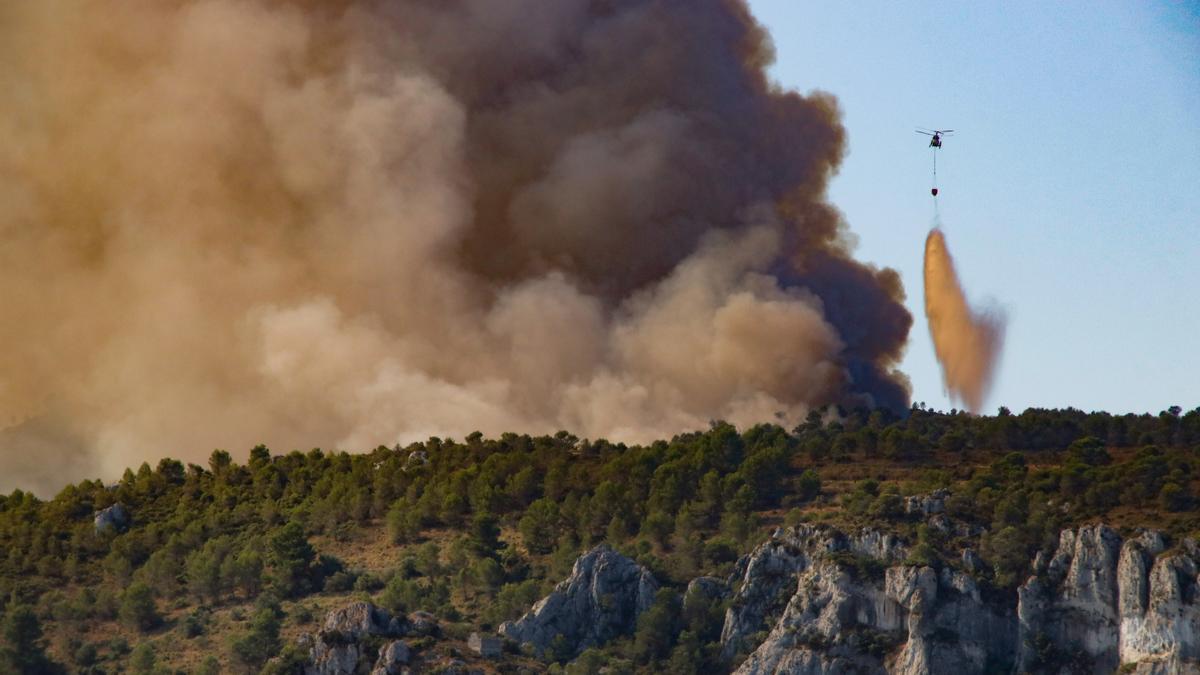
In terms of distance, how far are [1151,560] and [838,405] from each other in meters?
51.4

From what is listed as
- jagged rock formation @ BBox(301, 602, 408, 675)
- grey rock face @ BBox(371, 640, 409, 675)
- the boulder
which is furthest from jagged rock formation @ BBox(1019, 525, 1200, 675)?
jagged rock formation @ BBox(301, 602, 408, 675)

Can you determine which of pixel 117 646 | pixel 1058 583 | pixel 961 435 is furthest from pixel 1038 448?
pixel 117 646

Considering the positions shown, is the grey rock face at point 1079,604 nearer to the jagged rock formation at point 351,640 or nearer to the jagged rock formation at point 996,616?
the jagged rock formation at point 996,616

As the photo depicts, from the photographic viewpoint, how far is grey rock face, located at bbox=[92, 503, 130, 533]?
146 metres

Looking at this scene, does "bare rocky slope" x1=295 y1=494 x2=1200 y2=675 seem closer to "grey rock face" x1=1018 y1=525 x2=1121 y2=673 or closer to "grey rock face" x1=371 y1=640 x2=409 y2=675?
"grey rock face" x1=1018 y1=525 x2=1121 y2=673

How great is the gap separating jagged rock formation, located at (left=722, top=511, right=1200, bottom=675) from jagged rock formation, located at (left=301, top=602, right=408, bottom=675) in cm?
1488

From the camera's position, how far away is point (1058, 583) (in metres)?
114

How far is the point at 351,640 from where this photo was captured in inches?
4284

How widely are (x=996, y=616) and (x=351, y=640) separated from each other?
26.7 metres

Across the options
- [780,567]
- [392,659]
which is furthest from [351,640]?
[780,567]

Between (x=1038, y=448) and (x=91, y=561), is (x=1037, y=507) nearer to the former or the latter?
(x=1038, y=448)

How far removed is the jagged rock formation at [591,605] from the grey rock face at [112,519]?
3387cm

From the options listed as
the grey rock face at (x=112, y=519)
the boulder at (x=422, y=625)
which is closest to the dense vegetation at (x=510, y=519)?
the grey rock face at (x=112, y=519)

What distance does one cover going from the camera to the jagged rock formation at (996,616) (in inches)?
4333
